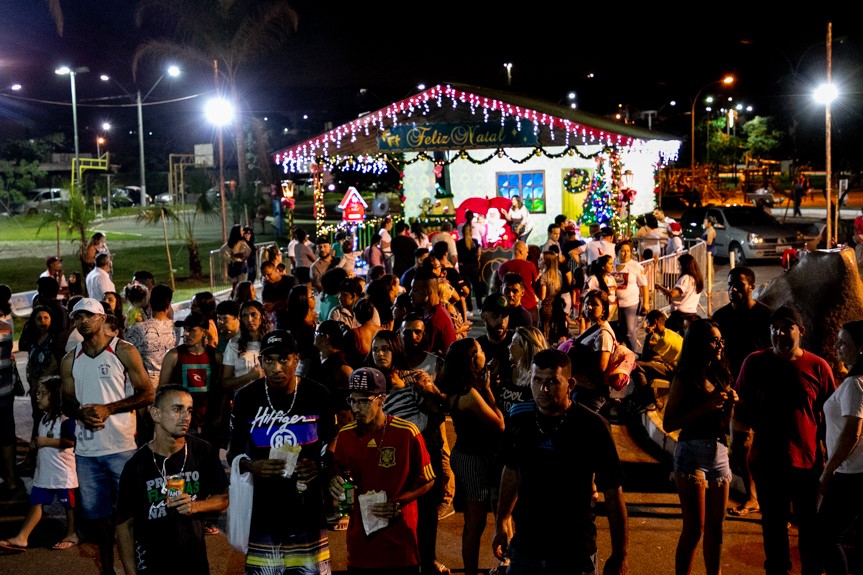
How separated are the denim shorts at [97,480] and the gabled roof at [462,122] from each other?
17.5m

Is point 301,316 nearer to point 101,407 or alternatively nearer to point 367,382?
point 101,407

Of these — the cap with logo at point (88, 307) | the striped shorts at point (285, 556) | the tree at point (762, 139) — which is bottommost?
the striped shorts at point (285, 556)

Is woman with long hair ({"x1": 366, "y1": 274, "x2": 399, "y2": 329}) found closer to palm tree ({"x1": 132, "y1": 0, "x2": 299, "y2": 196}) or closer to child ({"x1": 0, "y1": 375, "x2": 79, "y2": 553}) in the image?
child ({"x1": 0, "y1": 375, "x2": 79, "y2": 553})

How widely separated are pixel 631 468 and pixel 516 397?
2800mm

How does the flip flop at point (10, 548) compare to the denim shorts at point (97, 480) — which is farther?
the flip flop at point (10, 548)

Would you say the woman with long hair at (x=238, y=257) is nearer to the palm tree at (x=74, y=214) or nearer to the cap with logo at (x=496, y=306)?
the palm tree at (x=74, y=214)

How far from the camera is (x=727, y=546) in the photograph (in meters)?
6.75

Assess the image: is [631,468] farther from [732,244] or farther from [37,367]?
[732,244]

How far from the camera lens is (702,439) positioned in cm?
569

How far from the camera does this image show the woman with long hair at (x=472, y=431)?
5.86 metres

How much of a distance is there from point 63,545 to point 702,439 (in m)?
4.66

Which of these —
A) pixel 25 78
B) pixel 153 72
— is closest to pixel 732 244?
pixel 153 72

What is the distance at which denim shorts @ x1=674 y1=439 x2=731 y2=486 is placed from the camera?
5.67 metres

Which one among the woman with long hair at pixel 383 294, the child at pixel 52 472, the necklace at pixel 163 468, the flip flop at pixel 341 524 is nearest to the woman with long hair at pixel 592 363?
the flip flop at pixel 341 524
